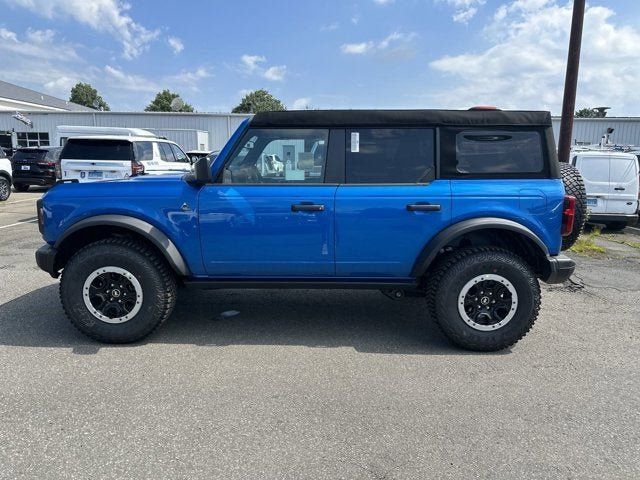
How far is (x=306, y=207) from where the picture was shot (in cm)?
365

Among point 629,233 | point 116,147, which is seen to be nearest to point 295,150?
point 116,147

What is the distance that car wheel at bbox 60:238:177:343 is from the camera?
3732mm

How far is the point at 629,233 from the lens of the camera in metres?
9.87

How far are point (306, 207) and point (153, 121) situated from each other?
85.5 ft

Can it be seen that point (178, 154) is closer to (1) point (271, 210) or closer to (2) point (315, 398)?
(1) point (271, 210)

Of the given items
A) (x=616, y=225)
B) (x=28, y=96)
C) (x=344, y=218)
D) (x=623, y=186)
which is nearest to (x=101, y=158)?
(x=344, y=218)

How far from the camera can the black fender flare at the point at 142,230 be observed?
3672 millimetres

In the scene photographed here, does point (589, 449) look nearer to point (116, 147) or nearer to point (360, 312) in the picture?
point (360, 312)

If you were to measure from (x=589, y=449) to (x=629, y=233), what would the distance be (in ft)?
30.1

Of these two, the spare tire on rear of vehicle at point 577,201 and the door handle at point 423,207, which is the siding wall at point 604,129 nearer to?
the spare tire on rear of vehicle at point 577,201

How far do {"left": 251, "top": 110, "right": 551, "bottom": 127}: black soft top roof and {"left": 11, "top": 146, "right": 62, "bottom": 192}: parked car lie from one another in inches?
592

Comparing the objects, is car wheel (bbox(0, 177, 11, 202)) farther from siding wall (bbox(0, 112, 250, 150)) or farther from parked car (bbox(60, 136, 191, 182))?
siding wall (bbox(0, 112, 250, 150))

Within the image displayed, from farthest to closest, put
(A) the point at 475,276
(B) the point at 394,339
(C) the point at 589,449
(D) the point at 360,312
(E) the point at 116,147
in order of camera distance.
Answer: (E) the point at 116,147, (D) the point at 360,312, (B) the point at 394,339, (A) the point at 475,276, (C) the point at 589,449

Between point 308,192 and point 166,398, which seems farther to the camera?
point 308,192
